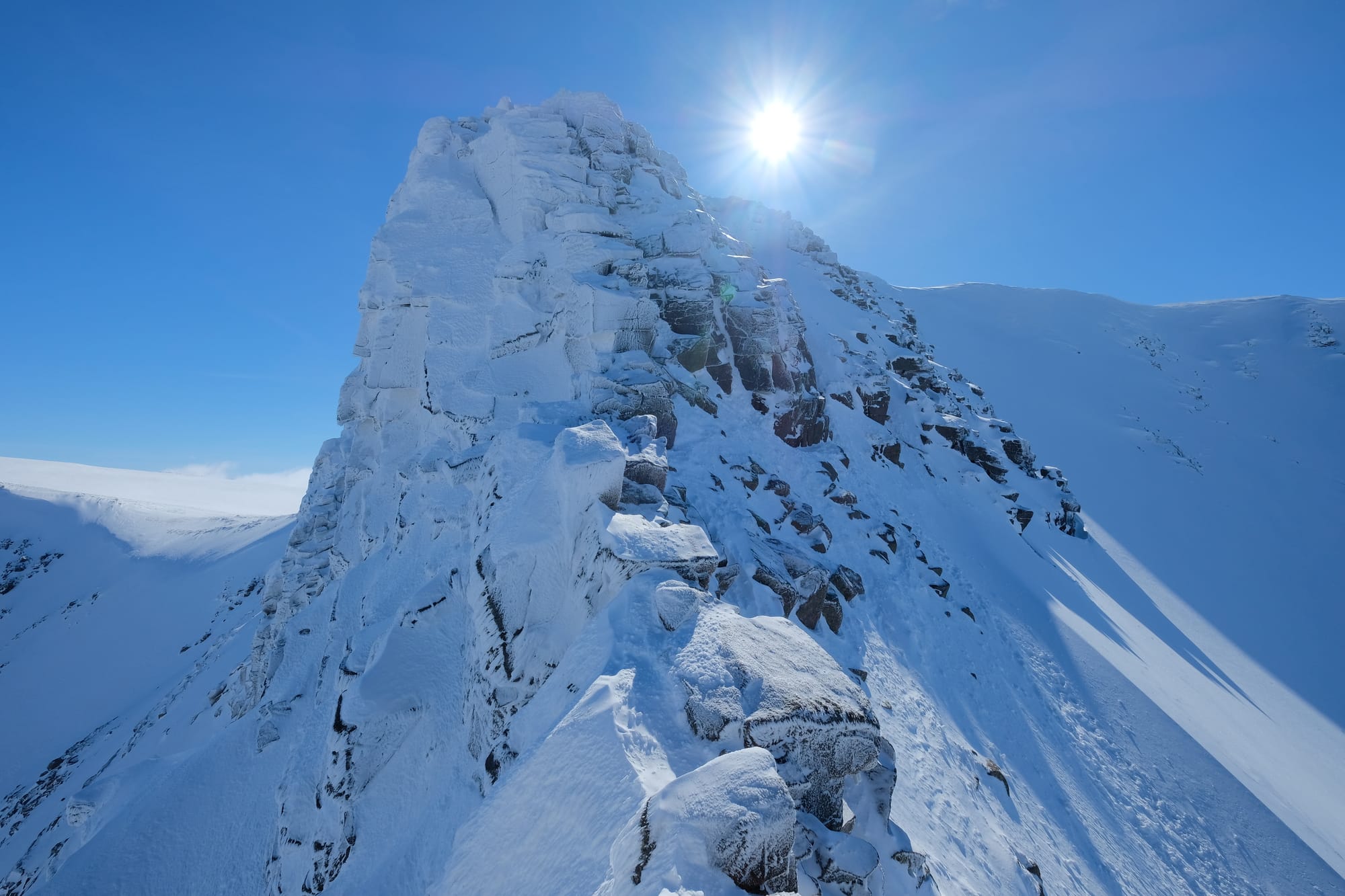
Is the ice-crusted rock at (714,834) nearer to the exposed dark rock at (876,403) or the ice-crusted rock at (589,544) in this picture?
the ice-crusted rock at (589,544)

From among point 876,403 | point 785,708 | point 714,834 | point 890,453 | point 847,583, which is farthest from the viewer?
point 876,403

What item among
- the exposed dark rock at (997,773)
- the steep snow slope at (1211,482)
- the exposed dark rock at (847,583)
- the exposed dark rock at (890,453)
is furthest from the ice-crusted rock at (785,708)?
the exposed dark rock at (890,453)

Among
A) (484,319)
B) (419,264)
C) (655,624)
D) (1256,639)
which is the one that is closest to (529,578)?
(655,624)

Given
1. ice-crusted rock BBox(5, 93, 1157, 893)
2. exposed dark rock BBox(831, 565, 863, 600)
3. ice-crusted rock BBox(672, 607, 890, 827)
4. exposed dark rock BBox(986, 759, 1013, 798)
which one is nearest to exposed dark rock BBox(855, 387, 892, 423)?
ice-crusted rock BBox(5, 93, 1157, 893)

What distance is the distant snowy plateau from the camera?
4.68m

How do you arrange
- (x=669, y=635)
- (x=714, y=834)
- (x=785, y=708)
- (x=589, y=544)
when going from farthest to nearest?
(x=589, y=544) → (x=669, y=635) → (x=785, y=708) → (x=714, y=834)

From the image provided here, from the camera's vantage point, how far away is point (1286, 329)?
50344 mm

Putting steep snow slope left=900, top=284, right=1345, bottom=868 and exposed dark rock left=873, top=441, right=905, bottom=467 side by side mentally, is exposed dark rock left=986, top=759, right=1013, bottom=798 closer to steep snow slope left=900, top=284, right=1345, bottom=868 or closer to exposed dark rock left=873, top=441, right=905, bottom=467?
steep snow slope left=900, top=284, right=1345, bottom=868

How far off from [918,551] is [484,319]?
1468cm

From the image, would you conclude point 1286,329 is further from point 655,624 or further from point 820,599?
point 655,624

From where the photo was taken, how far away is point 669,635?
536cm

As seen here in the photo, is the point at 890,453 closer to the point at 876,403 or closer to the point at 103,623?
the point at 876,403

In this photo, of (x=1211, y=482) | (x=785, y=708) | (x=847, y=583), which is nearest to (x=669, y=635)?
(x=785, y=708)

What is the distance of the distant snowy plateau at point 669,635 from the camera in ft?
15.4
